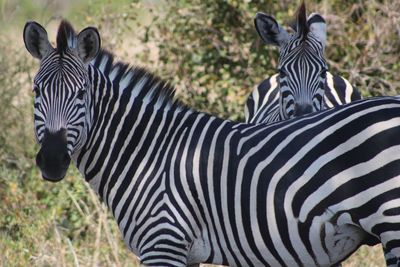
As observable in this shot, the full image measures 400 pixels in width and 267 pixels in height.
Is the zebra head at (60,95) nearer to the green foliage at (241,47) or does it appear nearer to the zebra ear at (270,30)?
the zebra ear at (270,30)

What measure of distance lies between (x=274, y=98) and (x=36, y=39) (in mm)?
3438

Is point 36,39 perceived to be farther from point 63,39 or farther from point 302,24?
point 302,24

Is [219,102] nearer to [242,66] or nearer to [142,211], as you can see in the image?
[242,66]

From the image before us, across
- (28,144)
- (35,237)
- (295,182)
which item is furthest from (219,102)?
(295,182)

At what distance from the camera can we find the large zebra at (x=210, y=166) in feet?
15.7

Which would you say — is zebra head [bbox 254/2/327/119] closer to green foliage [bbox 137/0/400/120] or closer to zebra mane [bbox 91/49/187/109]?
zebra mane [bbox 91/49/187/109]

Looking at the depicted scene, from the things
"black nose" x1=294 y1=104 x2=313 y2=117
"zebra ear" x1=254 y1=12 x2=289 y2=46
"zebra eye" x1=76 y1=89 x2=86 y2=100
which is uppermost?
"zebra ear" x1=254 y1=12 x2=289 y2=46

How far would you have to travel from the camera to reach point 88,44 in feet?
18.2

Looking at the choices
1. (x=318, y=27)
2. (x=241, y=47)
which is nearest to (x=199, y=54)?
(x=241, y=47)

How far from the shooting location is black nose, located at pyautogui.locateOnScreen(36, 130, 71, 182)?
5.14 m

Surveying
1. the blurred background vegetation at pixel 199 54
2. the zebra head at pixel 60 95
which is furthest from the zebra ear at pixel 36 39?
the blurred background vegetation at pixel 199 54

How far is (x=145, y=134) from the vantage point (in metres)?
5.59

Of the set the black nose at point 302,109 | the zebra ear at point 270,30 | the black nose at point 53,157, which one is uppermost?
the zebra ear at point 270,30

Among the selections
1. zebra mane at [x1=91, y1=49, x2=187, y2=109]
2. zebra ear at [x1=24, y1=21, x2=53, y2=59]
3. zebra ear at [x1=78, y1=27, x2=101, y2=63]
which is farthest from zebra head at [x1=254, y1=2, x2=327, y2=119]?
zebra ear at [x1=24, y1=21, x2=53, y2=59]
